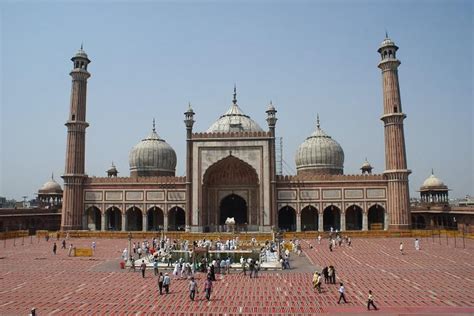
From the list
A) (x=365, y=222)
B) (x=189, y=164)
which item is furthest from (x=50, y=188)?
(x=365, y=222)

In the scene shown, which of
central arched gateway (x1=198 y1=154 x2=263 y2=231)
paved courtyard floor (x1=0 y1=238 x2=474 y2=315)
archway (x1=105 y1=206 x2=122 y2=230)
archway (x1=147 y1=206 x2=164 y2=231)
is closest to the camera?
paved courtyard floor (x1=0 y1=238 x2=474 y2=315)

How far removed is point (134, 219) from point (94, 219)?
3903mm

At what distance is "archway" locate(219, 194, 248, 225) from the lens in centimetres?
4018

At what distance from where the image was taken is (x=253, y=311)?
39.5ft

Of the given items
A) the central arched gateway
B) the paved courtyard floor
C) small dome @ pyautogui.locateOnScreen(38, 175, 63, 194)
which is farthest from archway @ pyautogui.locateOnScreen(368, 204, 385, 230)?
small dome @ pyautogui.locateOnScreen(38, 175, 63, 194)

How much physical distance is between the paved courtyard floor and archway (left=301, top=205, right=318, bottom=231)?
15.2 metres

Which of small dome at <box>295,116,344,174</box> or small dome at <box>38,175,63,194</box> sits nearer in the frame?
small dome at <box>295,116,344,174</box>

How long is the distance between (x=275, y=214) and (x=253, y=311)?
24.0 metres

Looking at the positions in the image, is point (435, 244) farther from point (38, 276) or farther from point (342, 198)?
point (38, 276)

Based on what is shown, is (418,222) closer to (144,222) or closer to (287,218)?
(287,218)

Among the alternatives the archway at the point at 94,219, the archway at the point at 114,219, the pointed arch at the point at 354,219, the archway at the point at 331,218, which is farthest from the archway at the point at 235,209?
the archway at the point at 94,219

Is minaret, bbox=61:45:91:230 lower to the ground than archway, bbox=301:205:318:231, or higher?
higher

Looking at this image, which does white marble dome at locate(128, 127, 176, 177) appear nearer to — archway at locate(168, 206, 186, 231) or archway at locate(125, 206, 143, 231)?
archway at locate(125, 206, 143, 231)

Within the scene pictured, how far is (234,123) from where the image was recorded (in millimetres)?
43562
